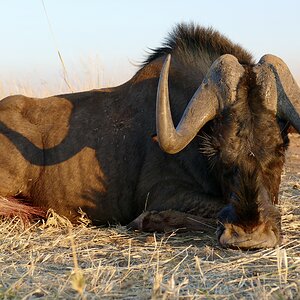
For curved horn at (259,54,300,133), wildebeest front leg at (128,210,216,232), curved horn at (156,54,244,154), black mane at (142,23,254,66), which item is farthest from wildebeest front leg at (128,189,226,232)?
black mane at (142,23,254,66)

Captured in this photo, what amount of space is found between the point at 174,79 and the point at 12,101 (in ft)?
6.09

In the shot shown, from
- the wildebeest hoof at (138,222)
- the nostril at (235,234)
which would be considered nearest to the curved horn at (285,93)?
the nostril at (235,234)

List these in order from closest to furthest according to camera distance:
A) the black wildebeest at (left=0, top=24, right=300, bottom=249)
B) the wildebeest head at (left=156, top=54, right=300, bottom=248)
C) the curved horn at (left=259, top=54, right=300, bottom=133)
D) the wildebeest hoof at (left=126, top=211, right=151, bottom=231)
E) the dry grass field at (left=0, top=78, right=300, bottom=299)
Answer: the dry grass field at (left=0, top=78, right=300, bottom=299), the wildebeest head at (left=156, top=54, right=300, bottom=248), the black wildebeest at (left=0, top=24, right=300, bottom=249), the curved horn at (left=259, top=54, right=300, bottom=133), the wildebeest hoof at (left=126, top=211, right=151, bottom=231)

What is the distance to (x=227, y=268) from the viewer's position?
3994 millimetres

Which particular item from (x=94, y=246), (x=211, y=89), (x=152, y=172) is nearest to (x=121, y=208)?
(x=152, y=172)

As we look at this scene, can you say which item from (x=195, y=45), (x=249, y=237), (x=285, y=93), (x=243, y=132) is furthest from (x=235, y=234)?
(x=195, y=45)

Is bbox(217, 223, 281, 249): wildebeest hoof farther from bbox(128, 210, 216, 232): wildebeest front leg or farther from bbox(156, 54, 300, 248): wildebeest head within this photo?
bbox(128, 210, 216, 232): wildebeest front leg

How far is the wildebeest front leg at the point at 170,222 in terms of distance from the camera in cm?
545

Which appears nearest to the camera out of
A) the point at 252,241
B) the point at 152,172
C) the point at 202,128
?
the point at 252,241

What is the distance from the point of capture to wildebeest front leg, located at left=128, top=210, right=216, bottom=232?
545cm

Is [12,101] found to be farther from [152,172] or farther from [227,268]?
[227,268]

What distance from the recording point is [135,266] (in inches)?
159

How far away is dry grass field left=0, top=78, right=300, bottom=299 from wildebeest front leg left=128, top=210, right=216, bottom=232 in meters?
0.08

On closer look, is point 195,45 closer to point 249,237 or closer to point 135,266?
point 249,237
